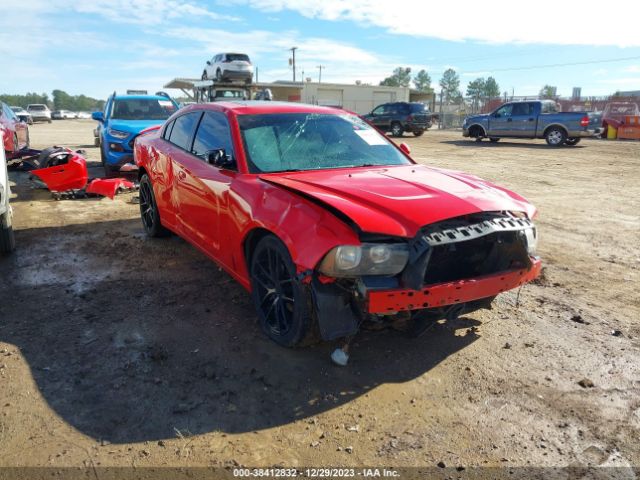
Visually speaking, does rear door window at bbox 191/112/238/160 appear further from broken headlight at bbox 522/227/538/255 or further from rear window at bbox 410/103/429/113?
rear window at bbox 410/103/429/113

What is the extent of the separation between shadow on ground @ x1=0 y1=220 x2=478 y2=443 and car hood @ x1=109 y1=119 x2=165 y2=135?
598 centimetres

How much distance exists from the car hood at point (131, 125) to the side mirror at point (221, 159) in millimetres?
7206

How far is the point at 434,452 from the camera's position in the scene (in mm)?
2559

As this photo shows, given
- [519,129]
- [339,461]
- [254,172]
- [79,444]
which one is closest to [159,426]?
[79,444]

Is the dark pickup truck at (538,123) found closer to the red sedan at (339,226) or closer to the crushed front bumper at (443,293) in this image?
the red sedan at (339,226)

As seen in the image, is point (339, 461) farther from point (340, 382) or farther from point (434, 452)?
point (340, 382)

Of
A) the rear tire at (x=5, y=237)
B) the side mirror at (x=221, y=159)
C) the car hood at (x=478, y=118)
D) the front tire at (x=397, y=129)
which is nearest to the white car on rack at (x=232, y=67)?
the front tire at (x=397, y=129)

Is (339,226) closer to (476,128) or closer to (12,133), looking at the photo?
Result: (12,133)

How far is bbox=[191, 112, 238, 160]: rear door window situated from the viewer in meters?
4.29

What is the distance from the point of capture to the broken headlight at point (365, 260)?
9.57 ft

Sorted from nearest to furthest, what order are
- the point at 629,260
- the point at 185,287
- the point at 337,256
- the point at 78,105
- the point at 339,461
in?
1. the point at 339,461
2. the point at 337,256
3. the point at 185,287
4. the point at 629,260
5. the point at 78,105

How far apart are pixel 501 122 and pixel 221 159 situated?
63.5 ft

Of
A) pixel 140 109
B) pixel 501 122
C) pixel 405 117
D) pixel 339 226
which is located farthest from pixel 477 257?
pixel 405 117

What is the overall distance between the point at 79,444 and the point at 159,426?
0.39 m
